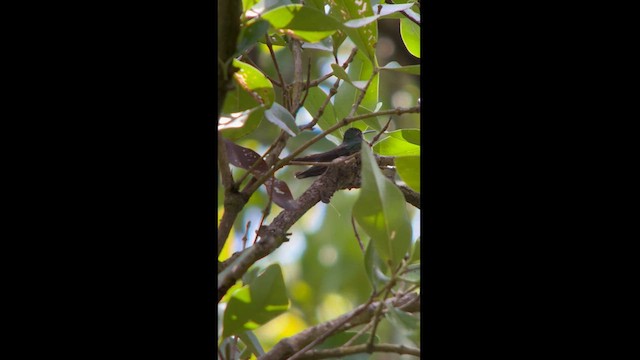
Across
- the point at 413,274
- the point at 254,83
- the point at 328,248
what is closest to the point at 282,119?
the point at 254,83

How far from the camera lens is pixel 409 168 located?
482mm

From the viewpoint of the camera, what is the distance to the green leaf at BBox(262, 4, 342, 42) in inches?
18.8

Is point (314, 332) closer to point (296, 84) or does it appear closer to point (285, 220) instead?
point (285, 220)

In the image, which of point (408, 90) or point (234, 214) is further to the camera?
point (408, 90)

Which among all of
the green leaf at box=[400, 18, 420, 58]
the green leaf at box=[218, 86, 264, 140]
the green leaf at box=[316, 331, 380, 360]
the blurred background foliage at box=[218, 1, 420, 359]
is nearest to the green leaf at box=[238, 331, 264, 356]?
the green leaf at box=[316, 331, 380, 360]

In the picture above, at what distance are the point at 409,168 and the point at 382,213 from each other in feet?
0.12

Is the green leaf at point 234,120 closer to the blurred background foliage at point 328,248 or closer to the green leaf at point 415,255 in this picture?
the green leaf at point 415,255

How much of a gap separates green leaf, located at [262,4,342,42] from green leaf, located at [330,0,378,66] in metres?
0.04
